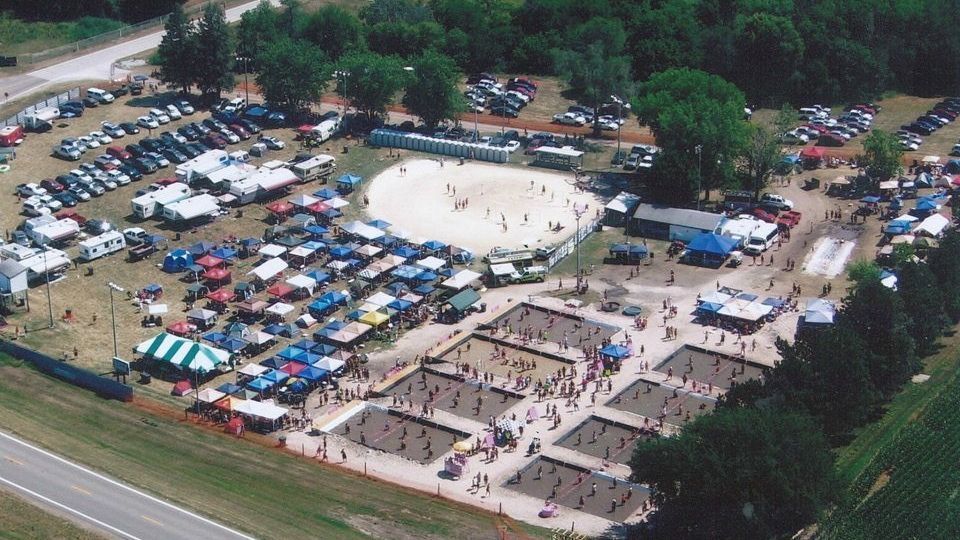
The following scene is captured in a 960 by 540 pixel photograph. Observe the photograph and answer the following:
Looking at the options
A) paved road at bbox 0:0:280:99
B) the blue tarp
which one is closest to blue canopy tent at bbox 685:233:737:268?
the blue tarp

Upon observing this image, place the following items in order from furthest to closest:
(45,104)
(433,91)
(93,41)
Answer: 1. (93,41)
2. (45,104)
3. (433,91)

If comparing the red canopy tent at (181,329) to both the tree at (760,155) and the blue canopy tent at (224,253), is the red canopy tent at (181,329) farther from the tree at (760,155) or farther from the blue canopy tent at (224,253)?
the tree at (760,155)

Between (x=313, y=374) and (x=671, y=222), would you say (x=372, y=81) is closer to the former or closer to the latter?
(x=671, y=222)

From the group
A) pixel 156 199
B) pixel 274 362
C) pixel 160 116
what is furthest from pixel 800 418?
pixel 160 116

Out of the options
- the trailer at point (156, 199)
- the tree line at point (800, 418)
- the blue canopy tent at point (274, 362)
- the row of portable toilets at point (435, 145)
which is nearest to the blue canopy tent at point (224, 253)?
the trailer at point (156, 199)

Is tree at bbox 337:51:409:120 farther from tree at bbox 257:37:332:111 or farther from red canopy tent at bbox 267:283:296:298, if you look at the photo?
red canopy tent at bbox 267:283:296:298

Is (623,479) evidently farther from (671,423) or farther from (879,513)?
(879,513)
